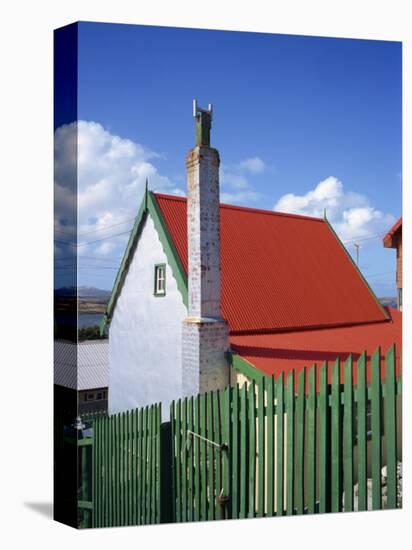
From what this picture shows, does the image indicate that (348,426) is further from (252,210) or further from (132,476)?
(252,210)

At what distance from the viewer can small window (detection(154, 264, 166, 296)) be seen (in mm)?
10026

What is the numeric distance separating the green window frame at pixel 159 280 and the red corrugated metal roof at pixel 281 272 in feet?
1.52

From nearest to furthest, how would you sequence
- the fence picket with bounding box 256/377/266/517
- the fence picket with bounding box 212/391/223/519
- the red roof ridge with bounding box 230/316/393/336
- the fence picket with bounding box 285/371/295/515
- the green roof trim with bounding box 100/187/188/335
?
the fence picket with bounding box 285/371/295/515
the fence picket with bounding box 256/377/266/517
the fence picket with bounding box 212/391/223/519
the green roof trim with bounding box 100/187/188/335
the red roof ridge with bounding box 230/316/393/336

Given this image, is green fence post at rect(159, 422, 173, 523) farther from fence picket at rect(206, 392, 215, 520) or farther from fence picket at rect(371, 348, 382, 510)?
fence picket at rect(371, 348, 382, 510)

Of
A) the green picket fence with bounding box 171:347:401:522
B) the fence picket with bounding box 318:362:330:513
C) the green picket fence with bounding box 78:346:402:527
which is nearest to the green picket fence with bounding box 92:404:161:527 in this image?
the green picket fence with bounding box 78:346:402:527

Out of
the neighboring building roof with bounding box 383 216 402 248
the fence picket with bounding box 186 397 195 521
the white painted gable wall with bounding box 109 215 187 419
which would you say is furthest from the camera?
the neighboring building roof with bounding box 383 216 402 248

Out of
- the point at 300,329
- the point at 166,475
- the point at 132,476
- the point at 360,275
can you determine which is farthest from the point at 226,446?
the point at 360,275

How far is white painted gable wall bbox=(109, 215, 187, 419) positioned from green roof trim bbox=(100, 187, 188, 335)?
99 millimetres

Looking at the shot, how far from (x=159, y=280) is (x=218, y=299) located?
1772 mm

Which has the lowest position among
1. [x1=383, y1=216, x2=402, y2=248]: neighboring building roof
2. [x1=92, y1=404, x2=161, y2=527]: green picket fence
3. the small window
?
[x1=92, y1=404, x2=161, y2=527]: green picket fence

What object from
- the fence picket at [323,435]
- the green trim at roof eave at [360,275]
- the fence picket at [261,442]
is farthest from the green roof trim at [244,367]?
the green trim at roof eave at [360,275]

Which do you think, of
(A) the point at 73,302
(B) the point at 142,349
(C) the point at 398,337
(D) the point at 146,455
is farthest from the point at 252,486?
(C) the point at 398,337
